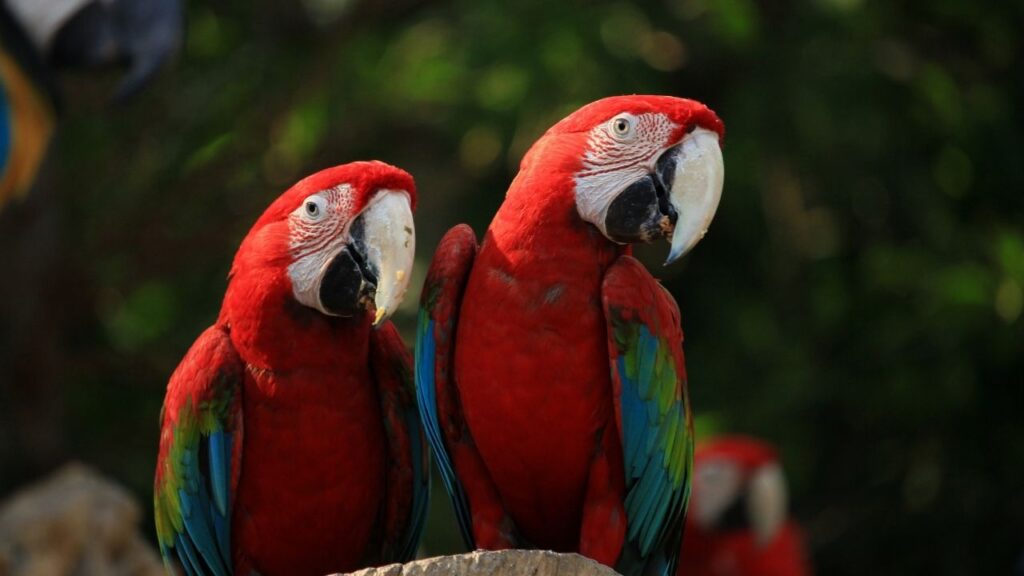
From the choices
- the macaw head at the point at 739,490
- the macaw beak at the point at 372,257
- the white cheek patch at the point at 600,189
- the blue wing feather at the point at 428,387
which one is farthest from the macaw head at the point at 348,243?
the macaw head at the point at 739,490

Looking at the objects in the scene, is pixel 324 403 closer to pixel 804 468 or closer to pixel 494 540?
pixel 494 540

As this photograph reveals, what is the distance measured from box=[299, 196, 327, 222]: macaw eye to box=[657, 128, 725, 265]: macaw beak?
0.54 metres

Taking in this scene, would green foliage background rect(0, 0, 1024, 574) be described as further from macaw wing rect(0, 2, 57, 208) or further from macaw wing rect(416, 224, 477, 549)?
macaw wing rect(416, 224, 477, 549)

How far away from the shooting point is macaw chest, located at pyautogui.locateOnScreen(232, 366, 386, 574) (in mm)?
2475

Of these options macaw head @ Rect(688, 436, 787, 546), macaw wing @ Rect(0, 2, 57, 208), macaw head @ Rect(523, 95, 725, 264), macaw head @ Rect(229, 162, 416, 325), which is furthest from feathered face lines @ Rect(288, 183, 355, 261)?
macaw head @ Rect(688, 436, 787, 546)

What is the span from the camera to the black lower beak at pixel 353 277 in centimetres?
236

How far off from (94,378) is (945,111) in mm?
3492

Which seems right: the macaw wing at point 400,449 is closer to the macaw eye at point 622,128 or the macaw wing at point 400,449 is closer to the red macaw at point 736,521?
the macaw eye at point 622,128

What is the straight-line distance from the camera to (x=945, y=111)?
575cm

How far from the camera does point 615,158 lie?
238 centimetres

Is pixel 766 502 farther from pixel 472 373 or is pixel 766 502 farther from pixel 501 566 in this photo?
pixel 501 566

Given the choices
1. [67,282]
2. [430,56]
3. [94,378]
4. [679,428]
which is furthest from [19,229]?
[679,428]

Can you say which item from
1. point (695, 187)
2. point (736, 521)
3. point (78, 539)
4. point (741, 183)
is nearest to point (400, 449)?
point (695, 187)

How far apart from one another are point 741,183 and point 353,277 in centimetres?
387
